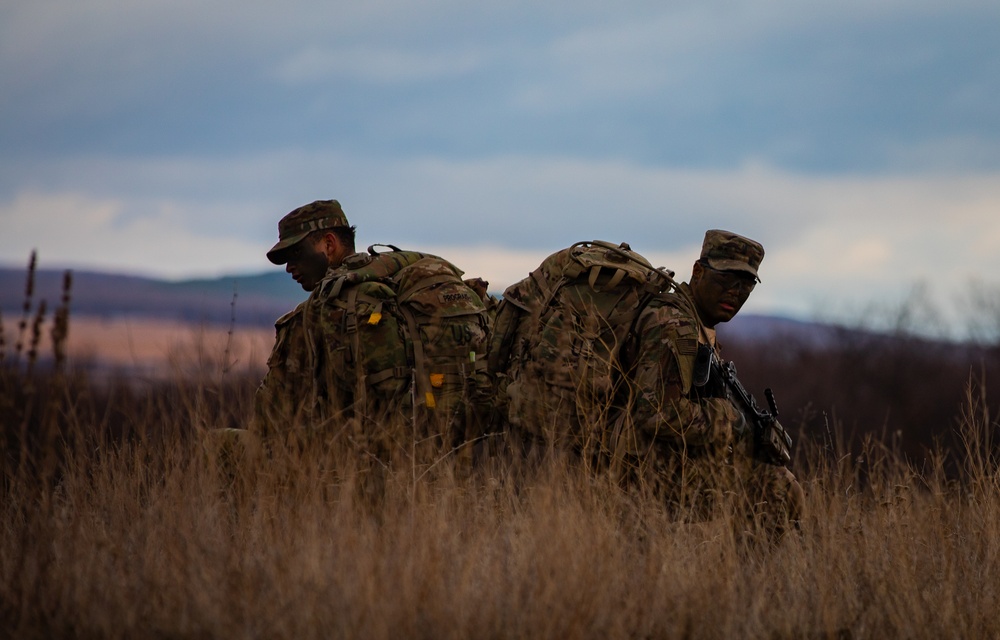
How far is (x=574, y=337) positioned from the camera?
244 inches

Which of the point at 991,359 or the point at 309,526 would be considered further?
the point at 991,359

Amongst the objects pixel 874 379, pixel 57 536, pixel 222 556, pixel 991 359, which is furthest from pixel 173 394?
pixel 991 359

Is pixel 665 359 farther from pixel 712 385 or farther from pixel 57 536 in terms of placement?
pixel 57 536

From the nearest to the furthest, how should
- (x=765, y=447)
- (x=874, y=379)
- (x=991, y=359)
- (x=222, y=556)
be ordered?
(x=222, y=556) → (x=765, y=447) → (x=874, y=379) → (x=991, y=359)

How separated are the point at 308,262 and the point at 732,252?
8.15 feet

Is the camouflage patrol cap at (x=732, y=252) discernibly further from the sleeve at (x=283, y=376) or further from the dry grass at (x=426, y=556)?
the sleeve at (x=283, y=376)

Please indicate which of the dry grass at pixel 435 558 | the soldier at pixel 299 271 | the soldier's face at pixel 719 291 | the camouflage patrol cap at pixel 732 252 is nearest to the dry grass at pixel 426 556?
the dry grass at pixel 435 558

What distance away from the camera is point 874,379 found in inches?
1869

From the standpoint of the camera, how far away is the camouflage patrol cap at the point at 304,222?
23.5ft

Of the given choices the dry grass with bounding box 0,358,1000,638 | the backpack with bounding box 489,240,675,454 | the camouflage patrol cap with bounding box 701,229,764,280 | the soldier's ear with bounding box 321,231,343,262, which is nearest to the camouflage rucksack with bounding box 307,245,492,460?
the backpack with bounding box 489,240,675,454

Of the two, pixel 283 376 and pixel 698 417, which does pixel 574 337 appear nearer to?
pixel 698 417

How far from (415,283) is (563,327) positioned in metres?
1.07

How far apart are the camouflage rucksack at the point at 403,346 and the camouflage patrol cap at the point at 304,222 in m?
0.47

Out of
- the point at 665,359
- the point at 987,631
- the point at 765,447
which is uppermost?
the point at 665,359
